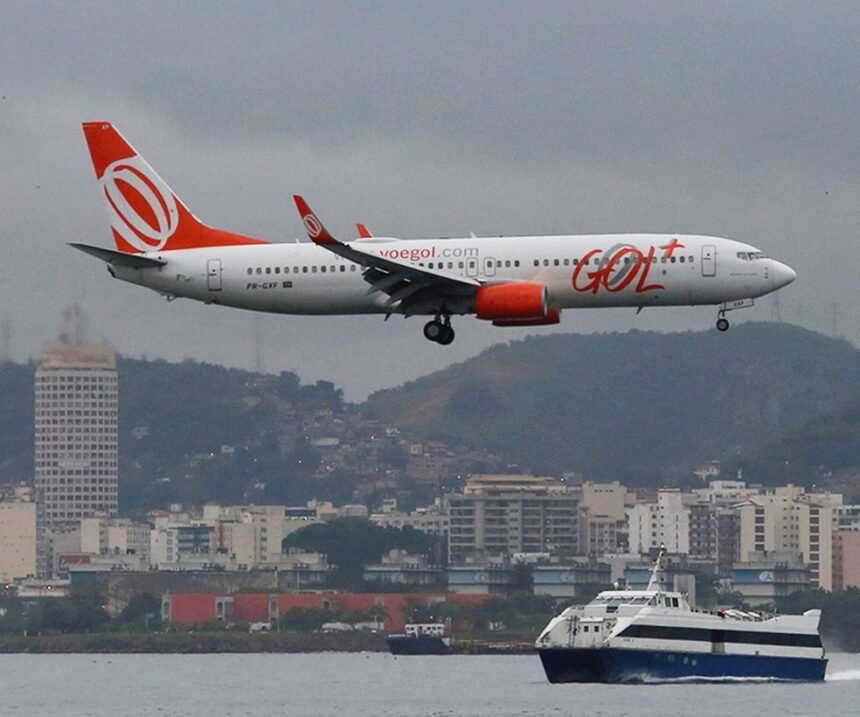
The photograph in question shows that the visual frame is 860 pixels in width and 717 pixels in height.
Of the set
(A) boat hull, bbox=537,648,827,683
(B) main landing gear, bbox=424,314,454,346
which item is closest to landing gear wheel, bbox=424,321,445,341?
(B) main landing gear, bbox=424,314,454,346

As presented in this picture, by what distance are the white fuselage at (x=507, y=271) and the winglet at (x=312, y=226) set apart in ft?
15.5

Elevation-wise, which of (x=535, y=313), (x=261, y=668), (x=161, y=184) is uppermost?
(x=161, y=184)

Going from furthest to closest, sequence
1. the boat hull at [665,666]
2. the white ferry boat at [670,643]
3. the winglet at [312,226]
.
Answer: the white ferry boat at [670,643] < the boat hull at [665,666] < the winglet at [312,226]

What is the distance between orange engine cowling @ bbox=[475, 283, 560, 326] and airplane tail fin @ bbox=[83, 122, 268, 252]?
10550 millimetres

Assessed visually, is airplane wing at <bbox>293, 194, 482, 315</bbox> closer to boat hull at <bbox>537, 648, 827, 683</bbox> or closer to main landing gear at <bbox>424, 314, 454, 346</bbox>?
main landing gear at <bbox>424, 314, 454, 346</bbox>

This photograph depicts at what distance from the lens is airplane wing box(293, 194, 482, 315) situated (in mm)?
84938

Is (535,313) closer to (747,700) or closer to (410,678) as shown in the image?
(747,700)

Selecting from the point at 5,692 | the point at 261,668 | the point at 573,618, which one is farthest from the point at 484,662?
the point at 573,618

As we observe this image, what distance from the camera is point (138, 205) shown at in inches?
3748

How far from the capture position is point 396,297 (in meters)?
86.6

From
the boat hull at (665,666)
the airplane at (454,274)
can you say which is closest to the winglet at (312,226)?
the airplane at (454,274)

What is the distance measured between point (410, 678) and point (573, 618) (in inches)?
1607

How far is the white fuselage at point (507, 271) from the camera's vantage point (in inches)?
3346

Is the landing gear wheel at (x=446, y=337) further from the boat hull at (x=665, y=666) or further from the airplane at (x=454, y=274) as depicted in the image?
the boat hull at (x=665, y=666)
